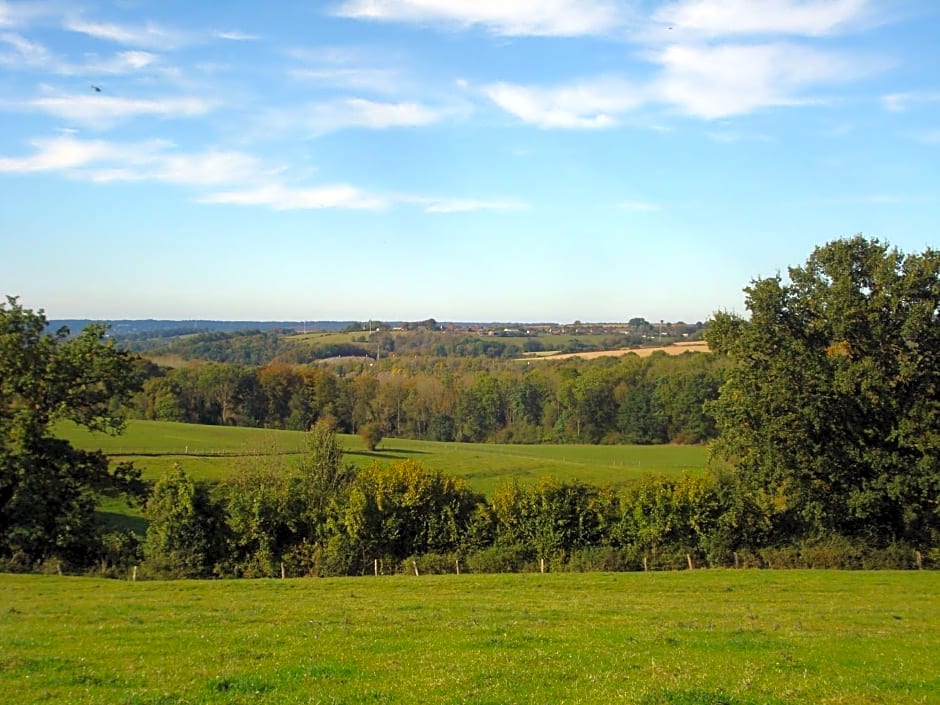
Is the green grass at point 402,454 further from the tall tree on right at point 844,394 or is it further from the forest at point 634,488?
the tall tree on right at point 844,394

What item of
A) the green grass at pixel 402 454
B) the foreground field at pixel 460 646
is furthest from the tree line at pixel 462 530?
the green grass at pixel 402 454

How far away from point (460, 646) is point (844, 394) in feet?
87.2

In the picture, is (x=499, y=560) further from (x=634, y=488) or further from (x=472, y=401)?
(x=472, y=401)

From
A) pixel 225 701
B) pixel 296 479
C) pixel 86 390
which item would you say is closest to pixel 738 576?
pixel 296 479

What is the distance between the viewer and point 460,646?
14195mm

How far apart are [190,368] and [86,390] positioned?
80909mm

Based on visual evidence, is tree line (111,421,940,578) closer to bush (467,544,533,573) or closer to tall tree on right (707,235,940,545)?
bush (467,544,533,573)

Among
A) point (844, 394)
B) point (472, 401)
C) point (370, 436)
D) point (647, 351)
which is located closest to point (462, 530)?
point (844, 394)

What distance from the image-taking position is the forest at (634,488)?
110 feet

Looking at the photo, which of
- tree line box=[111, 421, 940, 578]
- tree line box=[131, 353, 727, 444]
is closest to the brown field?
tree line box=[131, 353, 727, 444]

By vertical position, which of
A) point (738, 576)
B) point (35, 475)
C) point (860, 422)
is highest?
point (860, 422)

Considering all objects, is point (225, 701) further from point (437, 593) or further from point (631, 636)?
point (437, 593)

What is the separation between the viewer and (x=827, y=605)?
23000 mm

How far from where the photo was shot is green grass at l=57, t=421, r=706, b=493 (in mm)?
68562
